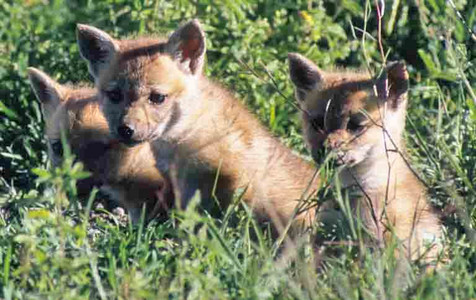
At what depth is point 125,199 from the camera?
19.7 feet

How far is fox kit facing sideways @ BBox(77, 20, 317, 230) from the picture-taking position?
5.43 m

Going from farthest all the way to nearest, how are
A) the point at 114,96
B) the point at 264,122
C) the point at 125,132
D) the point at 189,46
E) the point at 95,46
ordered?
the point at 264,122
the point at 95,46
the point at 189,46
the point at 114,96
the point at 125,132

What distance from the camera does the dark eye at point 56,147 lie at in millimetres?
6039

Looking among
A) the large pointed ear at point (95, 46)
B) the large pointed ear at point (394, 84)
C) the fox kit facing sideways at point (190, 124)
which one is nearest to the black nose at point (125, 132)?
the fox kit facing sideways at point (190, 124)

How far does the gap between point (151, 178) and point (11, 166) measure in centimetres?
121

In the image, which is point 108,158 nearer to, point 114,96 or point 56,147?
point 56,147

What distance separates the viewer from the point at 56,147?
6.07m

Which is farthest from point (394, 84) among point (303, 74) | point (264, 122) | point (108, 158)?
point (108, 158)

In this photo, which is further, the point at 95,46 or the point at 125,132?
the point at 95,46

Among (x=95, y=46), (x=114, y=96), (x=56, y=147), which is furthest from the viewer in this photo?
(x=56, y=147)

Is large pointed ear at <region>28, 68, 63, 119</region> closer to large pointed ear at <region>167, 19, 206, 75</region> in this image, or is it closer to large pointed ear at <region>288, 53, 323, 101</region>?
large pointed ear at <region>167, 19, 206, 75</region>

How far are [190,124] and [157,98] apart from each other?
0.82 ft

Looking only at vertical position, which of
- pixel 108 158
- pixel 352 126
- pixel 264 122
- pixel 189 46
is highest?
pixel 189 46

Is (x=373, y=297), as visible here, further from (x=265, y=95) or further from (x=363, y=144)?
(x=265, y=95)
